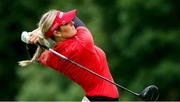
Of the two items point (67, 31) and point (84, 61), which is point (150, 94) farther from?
point (67, 31)

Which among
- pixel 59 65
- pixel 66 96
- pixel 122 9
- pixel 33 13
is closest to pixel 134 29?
pixel 122 9

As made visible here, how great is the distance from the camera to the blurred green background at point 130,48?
15320 millimetres

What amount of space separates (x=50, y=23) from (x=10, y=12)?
45.1 feet

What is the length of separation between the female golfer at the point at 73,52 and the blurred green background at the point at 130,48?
7572 mm

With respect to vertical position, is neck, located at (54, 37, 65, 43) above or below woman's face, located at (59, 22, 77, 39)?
below

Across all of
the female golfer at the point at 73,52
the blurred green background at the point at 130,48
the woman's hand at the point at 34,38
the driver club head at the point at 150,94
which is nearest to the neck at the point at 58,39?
the female golfer at the point at 73,52

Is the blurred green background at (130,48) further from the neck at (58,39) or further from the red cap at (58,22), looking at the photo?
the red cap at (58,22)

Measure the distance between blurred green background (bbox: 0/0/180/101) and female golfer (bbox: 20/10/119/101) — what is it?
7.57 m

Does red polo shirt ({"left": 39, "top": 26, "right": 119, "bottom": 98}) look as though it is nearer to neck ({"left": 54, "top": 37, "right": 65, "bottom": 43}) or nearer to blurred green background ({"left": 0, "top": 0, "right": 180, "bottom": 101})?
neck ({"left": 54, "top": 37, "right": 65, "bottom": 43})

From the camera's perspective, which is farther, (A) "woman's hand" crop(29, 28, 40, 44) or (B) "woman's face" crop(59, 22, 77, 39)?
(B) "woman's face" crop(59, 22, 77, 39)

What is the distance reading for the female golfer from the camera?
7.26 m

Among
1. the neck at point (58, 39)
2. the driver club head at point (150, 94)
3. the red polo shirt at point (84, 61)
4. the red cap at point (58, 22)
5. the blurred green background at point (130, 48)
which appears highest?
the red cap at point (58, 22)

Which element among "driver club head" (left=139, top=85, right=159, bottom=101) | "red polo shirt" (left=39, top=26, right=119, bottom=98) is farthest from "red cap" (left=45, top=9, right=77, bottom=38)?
"driver club head" (left=139, top=85, right=159, bottom=101)

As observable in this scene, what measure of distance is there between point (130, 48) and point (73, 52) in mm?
8499
